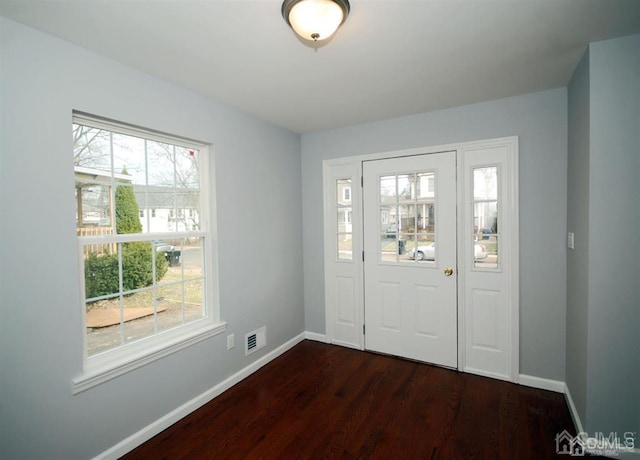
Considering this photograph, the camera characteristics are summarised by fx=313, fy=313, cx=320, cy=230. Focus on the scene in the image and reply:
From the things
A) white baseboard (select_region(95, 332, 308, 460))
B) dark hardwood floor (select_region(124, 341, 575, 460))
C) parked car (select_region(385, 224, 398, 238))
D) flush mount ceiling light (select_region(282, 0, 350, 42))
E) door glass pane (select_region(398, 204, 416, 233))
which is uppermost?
flush mount ceiling light (select_region(282, 0, 350, 42))

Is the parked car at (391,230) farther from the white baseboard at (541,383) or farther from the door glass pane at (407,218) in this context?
the white baseboard at (541,383)

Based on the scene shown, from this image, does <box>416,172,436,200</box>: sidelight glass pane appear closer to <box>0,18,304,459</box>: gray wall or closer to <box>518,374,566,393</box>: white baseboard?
<box>518,374,566,393</box>: white baseboard

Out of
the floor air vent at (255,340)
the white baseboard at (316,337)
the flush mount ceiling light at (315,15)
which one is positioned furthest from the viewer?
the white baseboard at (316,337)

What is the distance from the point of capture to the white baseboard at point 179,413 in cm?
194

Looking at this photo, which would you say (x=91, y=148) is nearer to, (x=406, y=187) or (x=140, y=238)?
(x=140, y=238)

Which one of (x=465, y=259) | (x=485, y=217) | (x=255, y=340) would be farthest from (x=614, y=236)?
(x=255, y=340)

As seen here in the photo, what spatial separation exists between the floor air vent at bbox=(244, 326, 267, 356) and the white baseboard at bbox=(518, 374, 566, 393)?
2.33 m

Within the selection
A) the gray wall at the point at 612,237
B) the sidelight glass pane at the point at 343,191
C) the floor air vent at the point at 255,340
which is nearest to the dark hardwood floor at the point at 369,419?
the floor air vent at the point at 255,340

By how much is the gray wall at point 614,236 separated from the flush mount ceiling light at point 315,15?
157 cm

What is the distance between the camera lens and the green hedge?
1.93m

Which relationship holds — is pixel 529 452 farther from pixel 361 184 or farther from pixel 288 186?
pixel 288 186

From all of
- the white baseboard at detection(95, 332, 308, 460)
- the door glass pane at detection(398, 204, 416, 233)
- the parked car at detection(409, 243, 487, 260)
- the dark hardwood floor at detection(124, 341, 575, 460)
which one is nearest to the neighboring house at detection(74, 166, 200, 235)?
the white baseboard at detection(95, 332, 308, 460)

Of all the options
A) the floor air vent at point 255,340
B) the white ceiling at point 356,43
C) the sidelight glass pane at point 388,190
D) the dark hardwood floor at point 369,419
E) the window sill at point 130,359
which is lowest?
the dark hardwood floor at point 369,419

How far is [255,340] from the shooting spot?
304 centimetres
